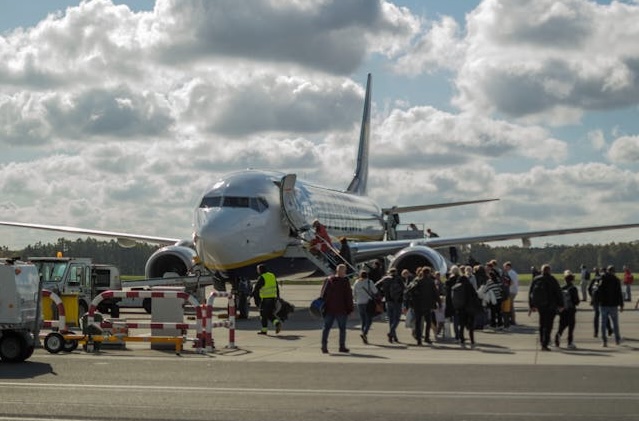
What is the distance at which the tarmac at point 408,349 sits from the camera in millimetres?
17703

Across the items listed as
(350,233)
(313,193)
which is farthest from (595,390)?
(350,233)

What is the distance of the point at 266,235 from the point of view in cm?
2991

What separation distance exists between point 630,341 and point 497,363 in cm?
584

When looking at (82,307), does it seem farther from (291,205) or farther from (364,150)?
(364,150)

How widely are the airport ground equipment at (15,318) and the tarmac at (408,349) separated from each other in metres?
2.07

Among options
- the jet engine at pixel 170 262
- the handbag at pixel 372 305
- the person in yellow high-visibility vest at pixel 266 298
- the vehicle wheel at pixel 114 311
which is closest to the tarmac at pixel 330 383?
the handbag at pixel 372 305

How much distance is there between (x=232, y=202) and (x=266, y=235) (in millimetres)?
1493

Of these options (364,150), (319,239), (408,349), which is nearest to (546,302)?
(408,349)

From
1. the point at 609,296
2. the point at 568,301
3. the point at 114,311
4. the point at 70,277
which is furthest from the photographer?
the point at 114,311

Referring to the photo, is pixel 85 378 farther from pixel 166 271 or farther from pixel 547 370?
pixel 166 271

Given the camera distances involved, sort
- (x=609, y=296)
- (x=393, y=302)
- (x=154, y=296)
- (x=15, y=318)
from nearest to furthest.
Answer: (x=15, y=318)
(x=154, y=296)
(x=609, y=296)
(x=393, y=302)

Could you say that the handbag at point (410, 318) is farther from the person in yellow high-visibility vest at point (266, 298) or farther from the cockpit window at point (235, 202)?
the cockpit window at point (235, 202)

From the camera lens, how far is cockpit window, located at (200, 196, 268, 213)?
1148 inches

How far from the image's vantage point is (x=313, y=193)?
3641 centimetres
